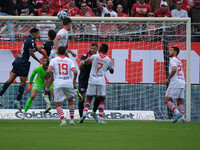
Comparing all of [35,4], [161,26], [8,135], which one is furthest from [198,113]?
[8,135]

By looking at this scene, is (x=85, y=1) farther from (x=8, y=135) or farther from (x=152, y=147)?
(x=152, y=147)

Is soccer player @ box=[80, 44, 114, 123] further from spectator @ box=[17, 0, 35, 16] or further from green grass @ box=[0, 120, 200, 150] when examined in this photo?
spectator @ box=[17, 0, 35, 16]

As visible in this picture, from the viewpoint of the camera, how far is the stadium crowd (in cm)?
1672

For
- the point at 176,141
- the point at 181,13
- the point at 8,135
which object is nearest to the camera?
the point at 176,141

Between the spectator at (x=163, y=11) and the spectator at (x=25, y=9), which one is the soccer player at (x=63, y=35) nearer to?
the spectator at (x=25, y=9)

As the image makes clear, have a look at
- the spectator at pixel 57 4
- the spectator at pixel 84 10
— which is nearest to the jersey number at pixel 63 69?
the spectator at pixel 84 10

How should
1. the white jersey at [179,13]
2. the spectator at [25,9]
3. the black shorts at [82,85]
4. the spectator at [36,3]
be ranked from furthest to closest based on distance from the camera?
the spectator at [36,3] → the white jersey at [179,13] → the spectator at [25,9] → the black shorts at [82,85]

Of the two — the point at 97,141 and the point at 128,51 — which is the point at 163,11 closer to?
the point at 128,51

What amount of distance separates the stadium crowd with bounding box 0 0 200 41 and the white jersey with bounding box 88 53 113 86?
4.60 metres

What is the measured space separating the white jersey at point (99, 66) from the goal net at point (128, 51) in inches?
125

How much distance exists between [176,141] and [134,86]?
7909 millimetres

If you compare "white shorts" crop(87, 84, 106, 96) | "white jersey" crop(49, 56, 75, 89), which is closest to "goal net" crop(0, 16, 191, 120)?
"white shorts" crop(87, 84, 106, 96)

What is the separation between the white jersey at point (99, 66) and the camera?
469 inches

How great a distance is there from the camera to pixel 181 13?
17484 mm
